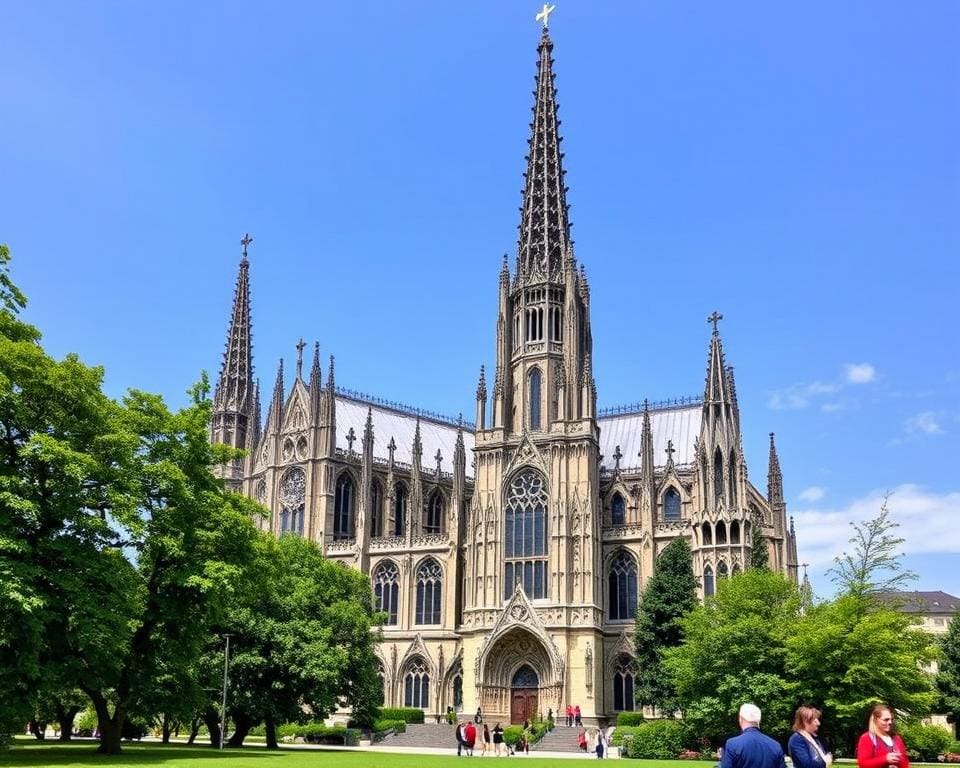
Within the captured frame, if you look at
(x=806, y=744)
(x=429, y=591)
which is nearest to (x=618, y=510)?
(x=429, y=591)

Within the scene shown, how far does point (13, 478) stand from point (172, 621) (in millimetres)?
8986

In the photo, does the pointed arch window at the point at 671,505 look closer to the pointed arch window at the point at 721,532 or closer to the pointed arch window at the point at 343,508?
the pointed arch window at the point at 721,532

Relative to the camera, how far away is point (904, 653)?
4309cm

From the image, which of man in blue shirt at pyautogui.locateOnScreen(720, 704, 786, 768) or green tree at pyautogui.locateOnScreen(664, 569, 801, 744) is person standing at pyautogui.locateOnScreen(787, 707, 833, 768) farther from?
green tree at pyautogui.locateOnScreen(664, 569, 801, 744)

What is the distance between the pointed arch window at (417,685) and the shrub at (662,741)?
1055 inches

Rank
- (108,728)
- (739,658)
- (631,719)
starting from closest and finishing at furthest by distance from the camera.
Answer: (108,728) → (739,658) → (631,719)

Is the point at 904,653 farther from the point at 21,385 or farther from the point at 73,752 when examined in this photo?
the point at 21,385

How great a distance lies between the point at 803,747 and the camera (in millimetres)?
11555

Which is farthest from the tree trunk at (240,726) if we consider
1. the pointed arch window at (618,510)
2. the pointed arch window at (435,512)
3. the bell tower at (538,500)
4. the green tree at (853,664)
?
the pointed arch window at (435,512)

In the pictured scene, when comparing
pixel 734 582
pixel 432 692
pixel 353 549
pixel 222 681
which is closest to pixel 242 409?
pixel 353 549

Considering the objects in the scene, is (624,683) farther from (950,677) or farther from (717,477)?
(950,677)

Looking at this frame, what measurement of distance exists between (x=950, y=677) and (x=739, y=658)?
2684 centimetres

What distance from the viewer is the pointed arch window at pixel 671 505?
7106cm

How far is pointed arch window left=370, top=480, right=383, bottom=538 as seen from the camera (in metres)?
81.9
